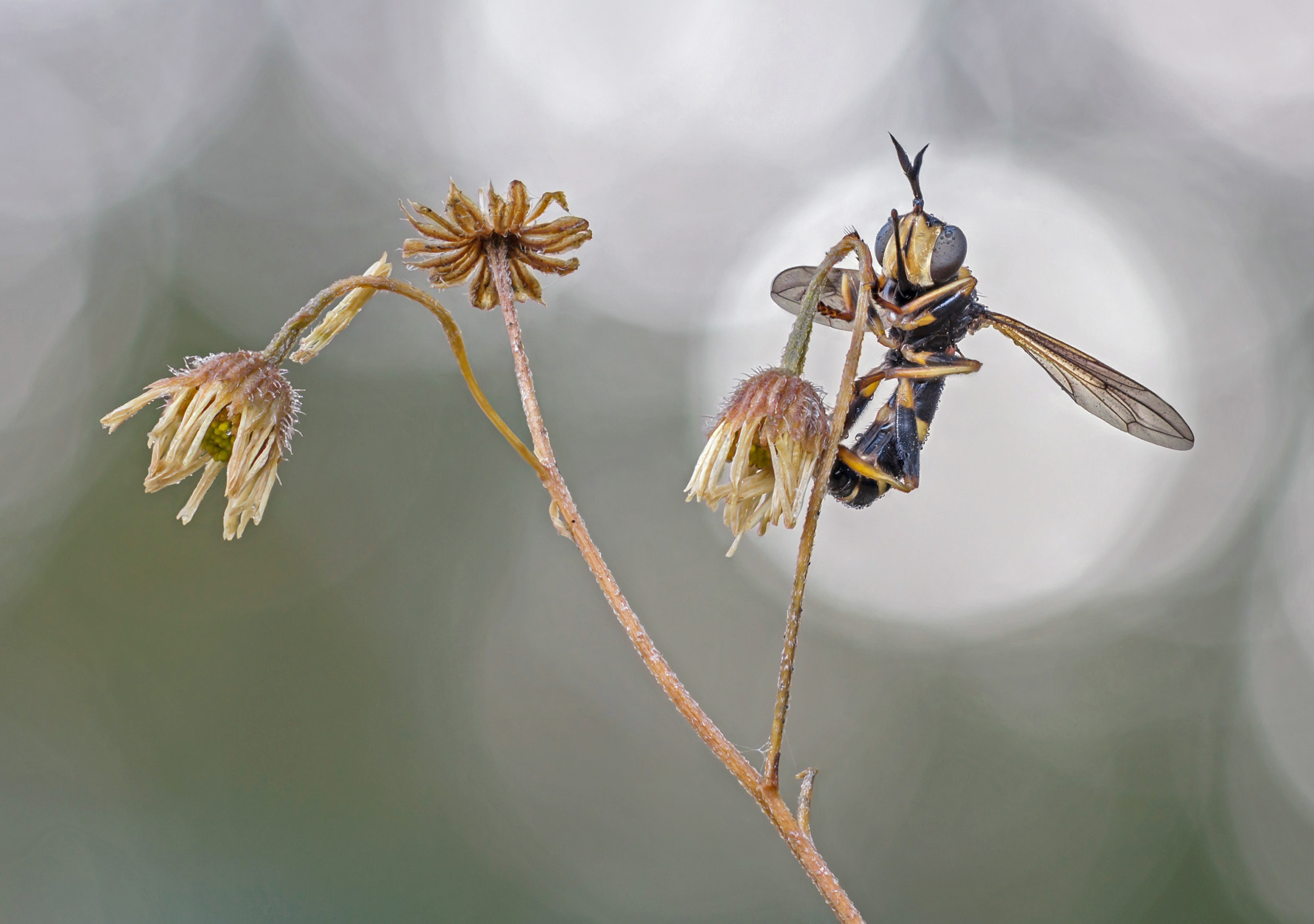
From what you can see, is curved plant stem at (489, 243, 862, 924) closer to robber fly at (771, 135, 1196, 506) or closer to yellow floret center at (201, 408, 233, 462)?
robber fly at (771, 135, 1196, 506)

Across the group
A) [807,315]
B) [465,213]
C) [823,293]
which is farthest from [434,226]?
[823,293]

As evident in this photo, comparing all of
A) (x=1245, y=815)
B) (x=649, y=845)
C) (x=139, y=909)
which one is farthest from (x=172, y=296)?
(x=1245, y=815)

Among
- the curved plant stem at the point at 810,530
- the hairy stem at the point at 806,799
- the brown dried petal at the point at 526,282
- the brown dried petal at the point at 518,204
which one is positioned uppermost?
the brown dried petal at the point at 518,204

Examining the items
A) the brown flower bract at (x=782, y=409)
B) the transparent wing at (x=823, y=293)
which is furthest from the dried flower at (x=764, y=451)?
the transparent wing at (x=823, y=293)

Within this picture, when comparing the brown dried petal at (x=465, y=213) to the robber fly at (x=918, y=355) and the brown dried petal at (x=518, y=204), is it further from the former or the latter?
the robber fly at (x=918, y=355)

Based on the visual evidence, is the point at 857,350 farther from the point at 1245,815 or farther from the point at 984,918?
the point at 1245,815

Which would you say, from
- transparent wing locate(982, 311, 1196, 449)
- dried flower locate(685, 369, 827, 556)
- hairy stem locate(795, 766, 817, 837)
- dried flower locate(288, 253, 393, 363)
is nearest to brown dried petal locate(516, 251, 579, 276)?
dried flower locate(288, 253, 393, 363)
